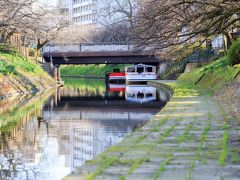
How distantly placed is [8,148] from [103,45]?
54676 mm

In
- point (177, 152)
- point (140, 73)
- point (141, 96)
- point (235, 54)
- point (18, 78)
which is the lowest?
point (141, 96)

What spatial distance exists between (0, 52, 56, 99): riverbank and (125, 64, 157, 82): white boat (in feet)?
66.7

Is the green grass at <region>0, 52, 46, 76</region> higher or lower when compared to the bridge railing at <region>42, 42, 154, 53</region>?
lower

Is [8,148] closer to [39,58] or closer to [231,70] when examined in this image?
[231,70]

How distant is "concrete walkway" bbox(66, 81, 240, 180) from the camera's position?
7961mm

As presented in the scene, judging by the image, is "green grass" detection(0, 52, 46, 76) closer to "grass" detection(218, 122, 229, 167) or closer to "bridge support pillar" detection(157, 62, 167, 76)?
"bridge support pillar" detection(157, 62, 167, 76)

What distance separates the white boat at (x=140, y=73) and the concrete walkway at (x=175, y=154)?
5471 centimetres

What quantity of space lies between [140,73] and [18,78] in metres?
32.4

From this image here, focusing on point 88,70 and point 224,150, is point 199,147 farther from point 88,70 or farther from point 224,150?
point 88,70

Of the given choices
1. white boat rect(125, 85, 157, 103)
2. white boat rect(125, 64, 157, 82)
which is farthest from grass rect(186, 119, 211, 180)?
white boat rect(125, 64, 157, 82)

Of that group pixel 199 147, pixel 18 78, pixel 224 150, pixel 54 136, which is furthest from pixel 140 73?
pixel 224 150

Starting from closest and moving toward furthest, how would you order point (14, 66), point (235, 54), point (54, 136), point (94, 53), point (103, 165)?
point (103, 165) → point (54, 136) → point (235, 54) → point (14, 66) → point (94, 53)

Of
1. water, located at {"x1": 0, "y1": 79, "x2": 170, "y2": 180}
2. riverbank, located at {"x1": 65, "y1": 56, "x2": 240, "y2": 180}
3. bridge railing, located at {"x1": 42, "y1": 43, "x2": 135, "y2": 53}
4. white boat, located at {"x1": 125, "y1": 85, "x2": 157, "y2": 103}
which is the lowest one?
white boat, located at {"x1": 125, "y1": 85, "x2": 157, "y2": 103}

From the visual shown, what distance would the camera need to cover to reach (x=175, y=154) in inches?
380
